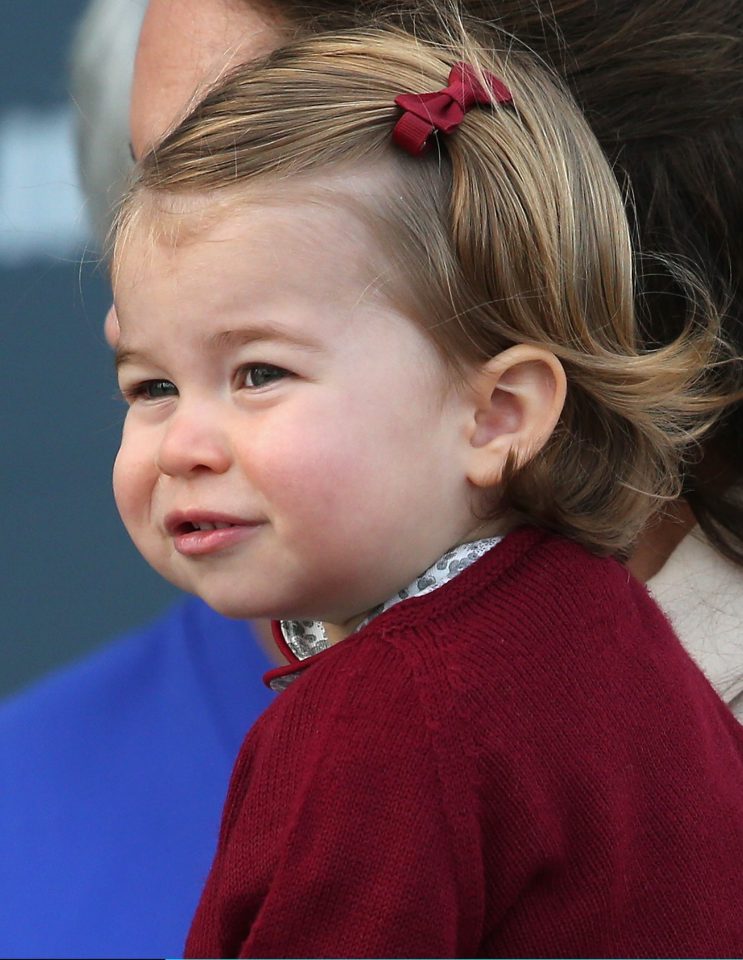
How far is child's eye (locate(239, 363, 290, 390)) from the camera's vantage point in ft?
3.34

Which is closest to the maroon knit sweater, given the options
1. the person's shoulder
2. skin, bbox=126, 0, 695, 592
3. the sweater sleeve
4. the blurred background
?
the sweater sleeve

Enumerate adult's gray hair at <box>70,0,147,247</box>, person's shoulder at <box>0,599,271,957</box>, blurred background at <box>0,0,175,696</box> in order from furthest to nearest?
blurred background at <box>0,0,175,696</box> < adult's gray hair at <box>70,0,147,247</box> < person's shoulder at <box>0,599,271,957</box>

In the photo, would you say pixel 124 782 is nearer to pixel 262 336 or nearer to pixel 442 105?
pixel 262 336

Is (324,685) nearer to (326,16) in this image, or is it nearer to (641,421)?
(641,421)

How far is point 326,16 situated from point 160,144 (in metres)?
0.36

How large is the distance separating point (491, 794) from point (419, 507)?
220 millimetres

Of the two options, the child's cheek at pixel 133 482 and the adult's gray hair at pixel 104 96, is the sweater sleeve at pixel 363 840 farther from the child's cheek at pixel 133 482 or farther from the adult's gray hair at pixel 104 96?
the adult's gray hair at pixel 104 96

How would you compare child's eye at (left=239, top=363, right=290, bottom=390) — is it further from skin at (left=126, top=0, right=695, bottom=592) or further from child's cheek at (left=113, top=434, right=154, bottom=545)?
skin at (left=126, top=0, right=695, bottom=592)

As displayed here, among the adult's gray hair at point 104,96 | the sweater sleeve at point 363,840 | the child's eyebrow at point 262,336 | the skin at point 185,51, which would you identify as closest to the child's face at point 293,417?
the child's eyebrow at point 262,336

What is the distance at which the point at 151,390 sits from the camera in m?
1.10

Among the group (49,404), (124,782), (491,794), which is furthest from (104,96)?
(491,794)

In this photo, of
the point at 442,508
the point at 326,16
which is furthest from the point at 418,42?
the point at 442,508

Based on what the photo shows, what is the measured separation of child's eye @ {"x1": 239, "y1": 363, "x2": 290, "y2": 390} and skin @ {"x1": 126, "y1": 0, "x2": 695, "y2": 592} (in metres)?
0.42

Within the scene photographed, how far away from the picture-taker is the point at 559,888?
0.96 m
